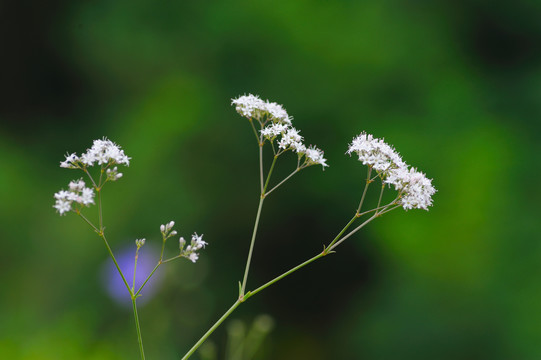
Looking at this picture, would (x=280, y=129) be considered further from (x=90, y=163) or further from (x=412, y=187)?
(x=90, y=163)

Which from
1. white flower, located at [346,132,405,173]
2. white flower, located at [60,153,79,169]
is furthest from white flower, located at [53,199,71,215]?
white flower, located at [346,132,405,173]

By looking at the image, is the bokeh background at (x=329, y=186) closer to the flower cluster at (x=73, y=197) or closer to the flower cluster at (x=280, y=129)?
the flower cluster at (x=280, y=129)

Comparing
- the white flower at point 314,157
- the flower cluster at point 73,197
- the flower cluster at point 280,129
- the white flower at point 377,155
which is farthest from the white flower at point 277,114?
the flower cluster at point 73,197

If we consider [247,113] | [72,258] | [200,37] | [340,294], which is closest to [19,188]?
[72,258]

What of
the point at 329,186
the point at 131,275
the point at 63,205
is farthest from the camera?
the point at 329,186

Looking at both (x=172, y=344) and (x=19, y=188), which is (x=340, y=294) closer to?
(x=172, y=344)

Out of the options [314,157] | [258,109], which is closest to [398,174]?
[314,157]
